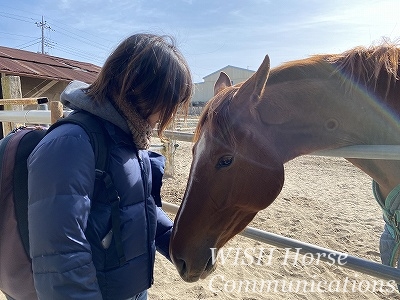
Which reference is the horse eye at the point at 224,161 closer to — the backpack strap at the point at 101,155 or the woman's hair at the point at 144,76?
the woman's hair at the point at 144,76

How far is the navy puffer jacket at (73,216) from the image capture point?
0.91 metres

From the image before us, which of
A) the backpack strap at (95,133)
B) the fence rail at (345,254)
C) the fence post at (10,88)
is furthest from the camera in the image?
the fence post at (10,88)

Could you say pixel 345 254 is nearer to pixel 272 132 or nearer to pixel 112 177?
pixel 272 132

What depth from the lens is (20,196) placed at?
1.06 meters

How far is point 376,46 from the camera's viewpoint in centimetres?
141

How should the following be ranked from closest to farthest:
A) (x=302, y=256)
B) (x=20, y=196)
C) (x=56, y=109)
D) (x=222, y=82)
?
(x=20, y=196) → (x=222, y=82) → (x=56, y=109) → (x=302, y=256)

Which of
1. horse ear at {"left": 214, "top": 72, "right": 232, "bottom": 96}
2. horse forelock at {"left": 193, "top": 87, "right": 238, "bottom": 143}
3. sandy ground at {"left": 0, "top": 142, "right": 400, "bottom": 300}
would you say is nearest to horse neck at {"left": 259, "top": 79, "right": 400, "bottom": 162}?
horse forelock at {"left": 193, "top": 87, "right": 238, "bottom": 143}

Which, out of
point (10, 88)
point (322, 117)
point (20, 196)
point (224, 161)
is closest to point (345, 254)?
point (322, 117)

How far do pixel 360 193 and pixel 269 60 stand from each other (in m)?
6.89

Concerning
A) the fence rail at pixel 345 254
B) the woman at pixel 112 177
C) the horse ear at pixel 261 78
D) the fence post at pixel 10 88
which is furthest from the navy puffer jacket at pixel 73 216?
the fence post at pixel 10 88

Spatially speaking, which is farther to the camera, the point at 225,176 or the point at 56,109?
the point at 56,109

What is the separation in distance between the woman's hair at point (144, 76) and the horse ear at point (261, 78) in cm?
29

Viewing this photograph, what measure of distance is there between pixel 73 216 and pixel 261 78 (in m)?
0.87

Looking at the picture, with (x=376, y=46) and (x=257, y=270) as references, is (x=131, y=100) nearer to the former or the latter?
(x=376, y=46)
